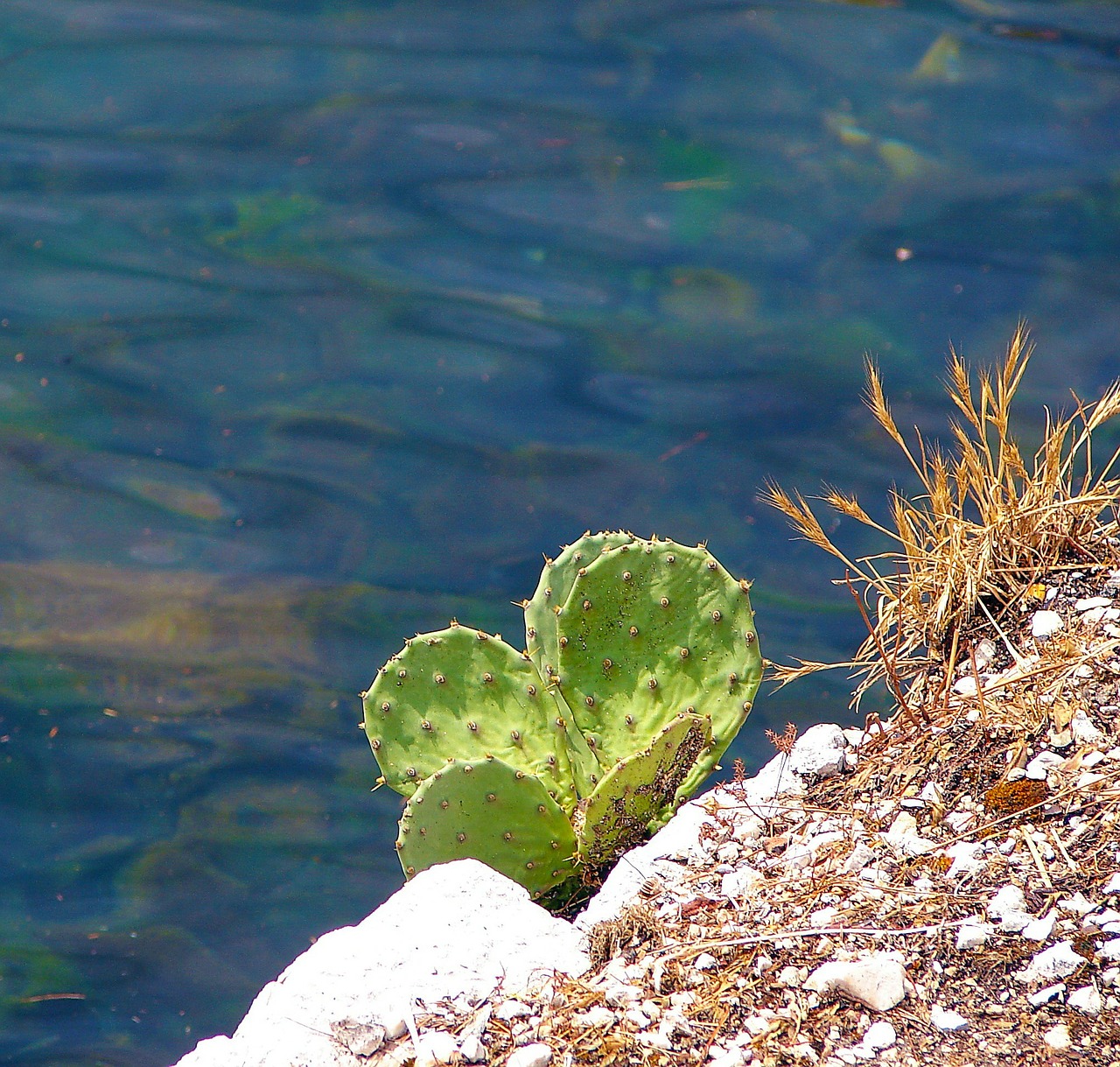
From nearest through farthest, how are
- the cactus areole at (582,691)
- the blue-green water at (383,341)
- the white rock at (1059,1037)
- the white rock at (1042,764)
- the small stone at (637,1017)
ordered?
1. the white rock at (1059,1037)
2. the small stone at (637,1017)
3. the white rock at (1042,764)
4. the cactus areole at (582,691)
5. the blue-green water at (383,341)

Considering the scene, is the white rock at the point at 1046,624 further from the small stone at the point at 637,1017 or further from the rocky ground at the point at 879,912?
the small stone at the point at 637,1017

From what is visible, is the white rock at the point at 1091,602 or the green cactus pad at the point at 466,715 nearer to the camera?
the white rock at the point at 1091,602

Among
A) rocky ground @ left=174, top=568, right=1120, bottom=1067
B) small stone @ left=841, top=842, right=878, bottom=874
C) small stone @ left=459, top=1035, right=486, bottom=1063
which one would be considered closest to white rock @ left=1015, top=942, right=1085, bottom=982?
rocky ground @ left=174, top=568, right=1120, bottom=1067

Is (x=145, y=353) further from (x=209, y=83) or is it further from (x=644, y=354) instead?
(x=644, y=354)

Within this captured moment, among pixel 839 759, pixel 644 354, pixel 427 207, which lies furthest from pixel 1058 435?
pixel 427 207

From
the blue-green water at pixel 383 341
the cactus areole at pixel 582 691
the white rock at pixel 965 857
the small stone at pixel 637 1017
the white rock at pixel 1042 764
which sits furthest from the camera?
the blue-green water at pixel 383 341

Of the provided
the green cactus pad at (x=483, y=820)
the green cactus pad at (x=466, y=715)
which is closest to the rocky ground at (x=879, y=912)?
the green cactus pad at (x=483, y=820)

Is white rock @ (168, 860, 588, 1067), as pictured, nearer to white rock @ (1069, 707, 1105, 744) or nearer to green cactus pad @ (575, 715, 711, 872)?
green cactus pad @ (575, 715, 711, 872)
